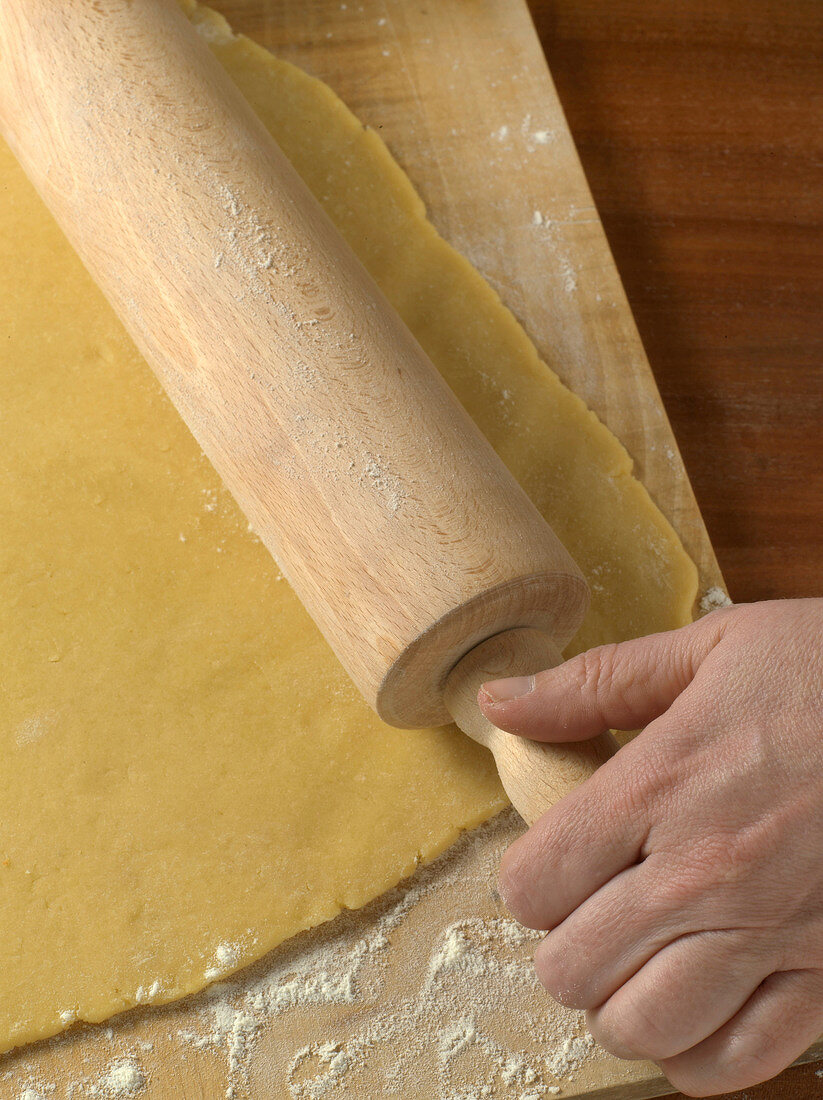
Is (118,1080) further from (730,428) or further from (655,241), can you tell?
(655,241)

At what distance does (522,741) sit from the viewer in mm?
1011

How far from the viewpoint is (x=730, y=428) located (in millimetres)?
1623

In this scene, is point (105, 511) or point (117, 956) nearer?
point (117, 956)

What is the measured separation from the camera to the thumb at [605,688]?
93 cm

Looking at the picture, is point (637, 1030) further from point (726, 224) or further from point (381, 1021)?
point (726, 224)

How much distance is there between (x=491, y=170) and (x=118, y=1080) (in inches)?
58.2

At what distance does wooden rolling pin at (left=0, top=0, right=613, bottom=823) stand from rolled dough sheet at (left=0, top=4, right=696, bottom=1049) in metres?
0.13

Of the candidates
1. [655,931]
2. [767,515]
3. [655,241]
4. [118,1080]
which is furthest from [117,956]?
[655,241]

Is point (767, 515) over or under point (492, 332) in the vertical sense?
under

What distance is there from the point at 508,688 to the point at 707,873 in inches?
10.7

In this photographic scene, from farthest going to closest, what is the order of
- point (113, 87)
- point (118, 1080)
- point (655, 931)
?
point (113, 87) < point (118, 1080) < point (655, 931)

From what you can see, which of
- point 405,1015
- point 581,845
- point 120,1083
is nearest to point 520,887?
point 581,845

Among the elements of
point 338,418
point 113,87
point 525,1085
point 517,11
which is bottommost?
point 525,1085

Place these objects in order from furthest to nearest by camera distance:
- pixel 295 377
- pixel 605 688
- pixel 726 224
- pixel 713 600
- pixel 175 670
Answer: pixel 726 224
pixel 713 600
pixel 175 670
pixel 295 377
pixel 605 688
